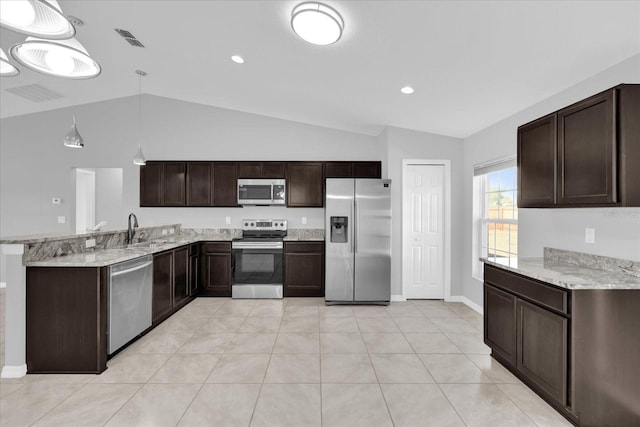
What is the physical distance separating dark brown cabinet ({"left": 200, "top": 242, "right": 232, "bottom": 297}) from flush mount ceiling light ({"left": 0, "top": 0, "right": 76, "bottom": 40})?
352 centimetres

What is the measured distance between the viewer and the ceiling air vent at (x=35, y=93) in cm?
446

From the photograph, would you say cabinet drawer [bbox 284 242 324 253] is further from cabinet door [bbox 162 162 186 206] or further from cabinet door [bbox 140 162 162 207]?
cabinet door [bbox 140 162 162 207]

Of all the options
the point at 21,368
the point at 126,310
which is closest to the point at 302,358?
the point at 126,310

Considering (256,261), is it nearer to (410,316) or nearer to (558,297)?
(410,316)

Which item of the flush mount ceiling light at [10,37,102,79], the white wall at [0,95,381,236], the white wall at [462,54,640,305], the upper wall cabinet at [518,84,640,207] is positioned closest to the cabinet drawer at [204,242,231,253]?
the white wall at [0,95,381,236]

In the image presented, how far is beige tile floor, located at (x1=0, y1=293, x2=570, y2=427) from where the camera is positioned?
6.34ft

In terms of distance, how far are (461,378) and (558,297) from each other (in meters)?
1.02

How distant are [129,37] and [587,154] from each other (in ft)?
14.7

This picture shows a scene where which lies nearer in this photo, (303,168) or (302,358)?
(302,358)

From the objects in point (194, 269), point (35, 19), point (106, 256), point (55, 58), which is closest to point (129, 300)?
point (106, 256)

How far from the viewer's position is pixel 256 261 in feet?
15.0

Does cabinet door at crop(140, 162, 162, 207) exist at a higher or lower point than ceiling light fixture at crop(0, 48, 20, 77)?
lower

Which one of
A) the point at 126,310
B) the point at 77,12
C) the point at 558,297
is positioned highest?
the point at 77,12

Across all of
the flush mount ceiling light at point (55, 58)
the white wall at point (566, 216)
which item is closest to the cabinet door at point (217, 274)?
the flush mount ceiling light at point (55, 58)
